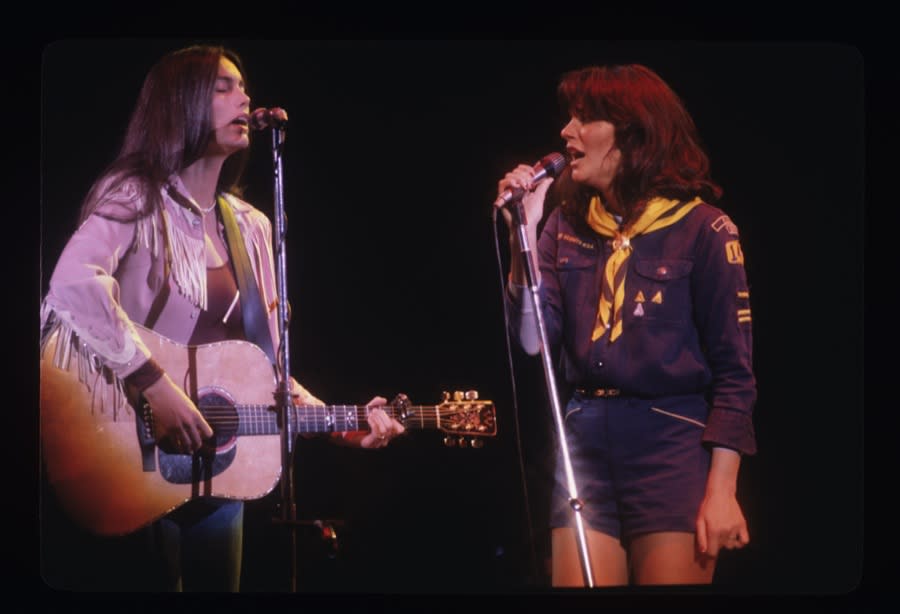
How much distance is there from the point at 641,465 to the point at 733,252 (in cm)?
69

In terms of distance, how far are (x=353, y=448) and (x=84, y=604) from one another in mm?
1056

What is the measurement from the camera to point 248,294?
305 centimetres

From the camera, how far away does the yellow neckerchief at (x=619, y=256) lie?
3016mm

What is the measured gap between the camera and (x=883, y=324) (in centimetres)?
341

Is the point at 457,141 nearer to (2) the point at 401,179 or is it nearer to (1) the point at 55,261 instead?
(2) the point at 401,179

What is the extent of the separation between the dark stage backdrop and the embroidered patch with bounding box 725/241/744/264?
156mm

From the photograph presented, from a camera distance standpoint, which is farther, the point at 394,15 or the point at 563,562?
the point at 394,15

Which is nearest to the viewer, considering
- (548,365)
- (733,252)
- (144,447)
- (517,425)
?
(548,365)

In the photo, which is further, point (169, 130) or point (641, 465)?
point (169, 130)

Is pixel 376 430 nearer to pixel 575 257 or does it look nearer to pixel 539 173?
pixel 575 257

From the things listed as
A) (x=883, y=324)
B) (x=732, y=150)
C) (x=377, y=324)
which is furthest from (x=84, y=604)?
(x=883, y=324)

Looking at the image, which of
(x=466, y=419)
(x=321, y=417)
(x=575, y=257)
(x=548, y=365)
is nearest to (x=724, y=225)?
(x=575, y=257)

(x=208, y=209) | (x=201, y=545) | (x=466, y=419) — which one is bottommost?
(x=201, y=545)

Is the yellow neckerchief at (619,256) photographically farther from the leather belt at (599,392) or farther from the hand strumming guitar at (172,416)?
the hand strumming guitar at (172,416)
